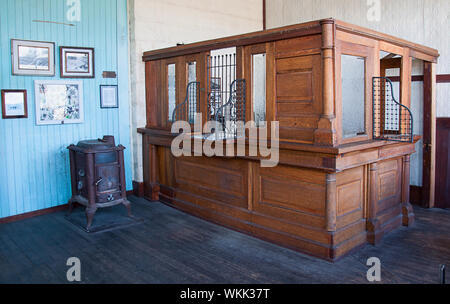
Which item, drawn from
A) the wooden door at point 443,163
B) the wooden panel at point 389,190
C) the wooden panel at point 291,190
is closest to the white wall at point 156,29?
the wooden panel at point 291,190

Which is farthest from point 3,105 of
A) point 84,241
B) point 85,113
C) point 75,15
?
point 84,241

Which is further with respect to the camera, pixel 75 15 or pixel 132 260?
pixel 75 15

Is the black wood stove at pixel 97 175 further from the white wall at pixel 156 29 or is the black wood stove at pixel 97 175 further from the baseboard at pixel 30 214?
the white wall at pixel 156 29

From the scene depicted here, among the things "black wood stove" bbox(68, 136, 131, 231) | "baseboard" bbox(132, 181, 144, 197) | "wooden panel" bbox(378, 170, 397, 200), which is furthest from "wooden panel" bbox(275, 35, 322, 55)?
"baseboard" bbox(132, 181, 144, 197)

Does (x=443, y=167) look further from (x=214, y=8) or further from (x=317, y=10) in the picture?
(x=214, y=8)

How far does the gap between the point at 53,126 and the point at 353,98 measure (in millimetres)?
4025

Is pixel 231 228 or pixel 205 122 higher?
pixel 205 122

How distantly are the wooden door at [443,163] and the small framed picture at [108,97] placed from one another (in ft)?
15.9

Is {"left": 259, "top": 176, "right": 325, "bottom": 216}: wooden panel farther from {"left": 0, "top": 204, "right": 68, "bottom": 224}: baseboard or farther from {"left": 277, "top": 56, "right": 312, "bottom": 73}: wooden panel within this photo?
{"left": 0, "top": 204, "right": 68, "bottom": 224}: baseboard

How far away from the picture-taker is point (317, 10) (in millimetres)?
6859

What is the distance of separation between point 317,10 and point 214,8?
182 cm

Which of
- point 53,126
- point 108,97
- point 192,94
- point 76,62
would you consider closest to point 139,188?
point 108,97

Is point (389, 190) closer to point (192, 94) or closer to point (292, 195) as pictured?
point (292, 195)

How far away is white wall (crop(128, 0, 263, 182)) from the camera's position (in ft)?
20.2
